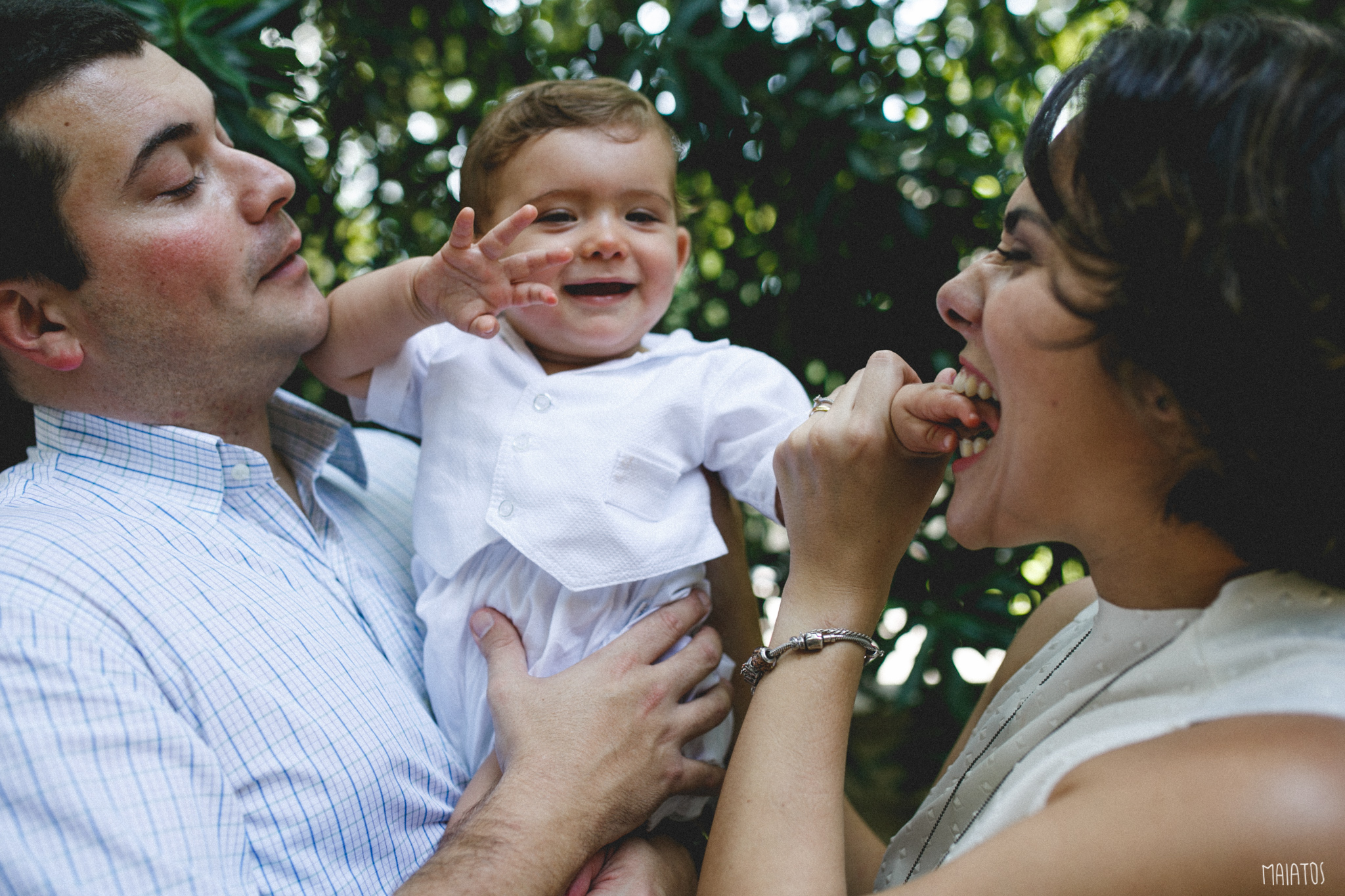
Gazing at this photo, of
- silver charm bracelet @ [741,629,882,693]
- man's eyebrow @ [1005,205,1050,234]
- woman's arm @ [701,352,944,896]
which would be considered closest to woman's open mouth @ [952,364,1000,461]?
woman's arm @ [701,352,944,896]

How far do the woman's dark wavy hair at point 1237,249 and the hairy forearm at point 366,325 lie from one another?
1.35 metres

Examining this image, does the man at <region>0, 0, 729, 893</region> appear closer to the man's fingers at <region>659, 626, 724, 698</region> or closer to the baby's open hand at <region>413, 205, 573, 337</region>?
the man's fingers at <region>659, 626, 724, 698</region>

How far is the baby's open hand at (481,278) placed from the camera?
5.74 ft

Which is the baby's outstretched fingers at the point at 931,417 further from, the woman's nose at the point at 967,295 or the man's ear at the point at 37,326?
the man's ear at the point at 37,326

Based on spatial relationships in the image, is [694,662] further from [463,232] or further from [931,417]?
[463,232]

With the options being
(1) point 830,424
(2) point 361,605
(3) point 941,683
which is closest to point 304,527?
(2) point 361,605

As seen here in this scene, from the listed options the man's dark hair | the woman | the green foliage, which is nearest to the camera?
the woman

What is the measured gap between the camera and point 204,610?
1.53 metres

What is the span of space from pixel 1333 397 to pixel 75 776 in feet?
5.85

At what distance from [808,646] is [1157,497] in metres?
0.59

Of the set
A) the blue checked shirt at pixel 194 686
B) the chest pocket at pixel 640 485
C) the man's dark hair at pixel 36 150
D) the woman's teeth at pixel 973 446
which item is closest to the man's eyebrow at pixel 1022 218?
the woman's teeth at pixel 973 446

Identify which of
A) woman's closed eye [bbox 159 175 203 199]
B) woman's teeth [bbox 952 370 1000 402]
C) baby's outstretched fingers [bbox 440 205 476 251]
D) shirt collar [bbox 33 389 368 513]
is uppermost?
woman's closed eye [bbox 159 175 203 199]

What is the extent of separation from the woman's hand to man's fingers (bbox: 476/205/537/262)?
0.72 m

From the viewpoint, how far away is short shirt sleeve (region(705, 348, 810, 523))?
→ 1868 millimetres
